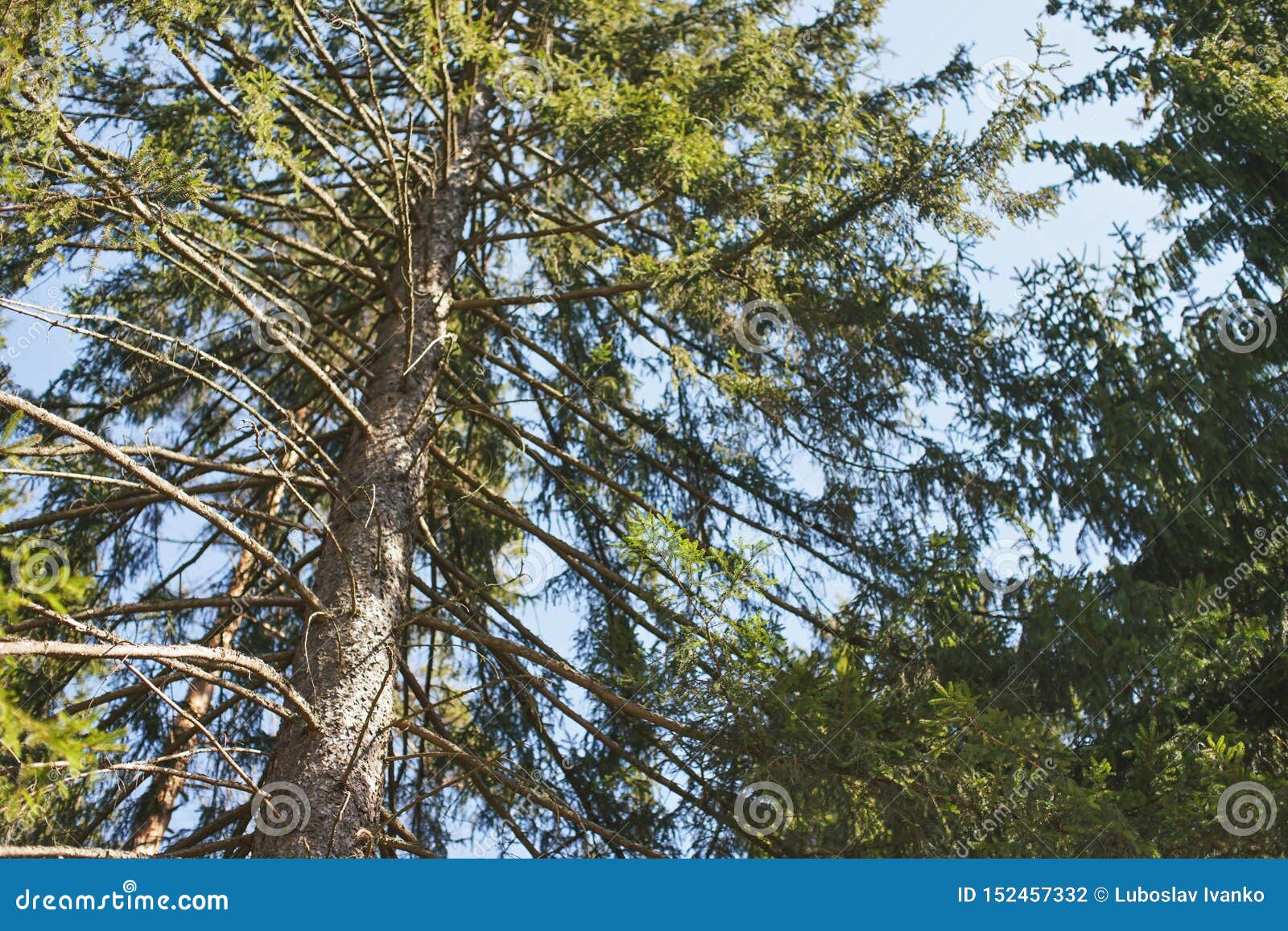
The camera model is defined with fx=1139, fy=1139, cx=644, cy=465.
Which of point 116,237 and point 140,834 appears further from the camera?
point 140,834

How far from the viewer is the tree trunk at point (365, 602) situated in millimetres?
4672

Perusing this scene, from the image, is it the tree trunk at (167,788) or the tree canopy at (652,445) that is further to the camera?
the tree trunk at (167,788)

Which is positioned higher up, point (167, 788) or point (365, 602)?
point (167, 788)

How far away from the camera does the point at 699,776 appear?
5223 mm

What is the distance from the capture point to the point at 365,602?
538cm

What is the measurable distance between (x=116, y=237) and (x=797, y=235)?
144 inches

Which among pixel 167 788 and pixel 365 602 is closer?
pixel 365 602

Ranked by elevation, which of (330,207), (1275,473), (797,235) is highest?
(330,207)

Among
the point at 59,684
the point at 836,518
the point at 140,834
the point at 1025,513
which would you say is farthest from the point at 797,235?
the point at 140,834

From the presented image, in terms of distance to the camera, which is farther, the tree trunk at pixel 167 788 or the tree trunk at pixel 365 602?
the tree trunk at pixel 167 788

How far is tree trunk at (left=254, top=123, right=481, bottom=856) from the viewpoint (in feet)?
15.3

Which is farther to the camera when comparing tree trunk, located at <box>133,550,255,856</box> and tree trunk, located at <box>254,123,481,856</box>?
tree trunk, located at <box>133,550,255,856</box>

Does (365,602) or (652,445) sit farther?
(652,445)

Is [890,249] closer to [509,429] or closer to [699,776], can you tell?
[509,429]
